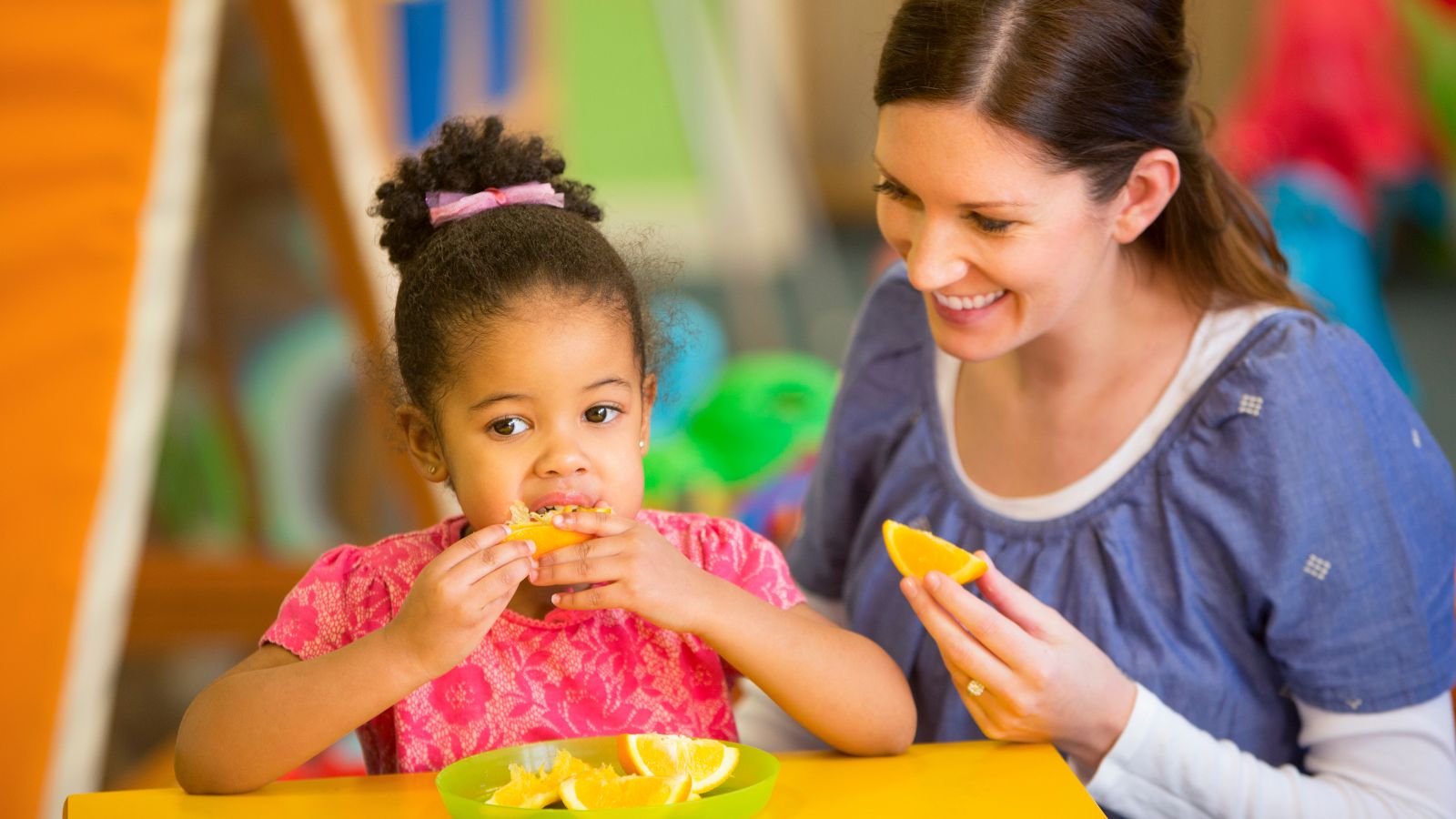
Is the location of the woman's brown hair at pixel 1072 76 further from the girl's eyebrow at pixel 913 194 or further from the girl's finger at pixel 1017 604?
the girl's finger at pixel 1017 604

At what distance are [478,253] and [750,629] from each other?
16.6 inches

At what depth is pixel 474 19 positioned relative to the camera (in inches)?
156

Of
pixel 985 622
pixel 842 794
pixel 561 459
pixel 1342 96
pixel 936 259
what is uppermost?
pixel 1342 96

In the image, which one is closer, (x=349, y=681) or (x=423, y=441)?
(x=349, y=681)

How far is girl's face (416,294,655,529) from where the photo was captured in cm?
134

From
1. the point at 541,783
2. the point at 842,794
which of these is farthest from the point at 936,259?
the point at 541,783

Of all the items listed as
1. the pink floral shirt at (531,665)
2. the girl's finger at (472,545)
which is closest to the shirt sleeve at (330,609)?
the pink floral shirt at (531,665)

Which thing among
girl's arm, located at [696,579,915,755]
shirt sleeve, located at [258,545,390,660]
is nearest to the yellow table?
girl's arm, located at [696,579,915,755]

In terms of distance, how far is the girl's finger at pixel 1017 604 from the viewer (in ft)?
4.48

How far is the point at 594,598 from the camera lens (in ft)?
4.15

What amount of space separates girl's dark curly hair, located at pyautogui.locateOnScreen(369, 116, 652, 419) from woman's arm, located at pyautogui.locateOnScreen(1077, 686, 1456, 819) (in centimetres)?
62

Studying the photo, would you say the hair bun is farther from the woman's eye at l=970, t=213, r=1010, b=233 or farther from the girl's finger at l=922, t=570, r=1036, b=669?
the girl's finger at l=922, t=570, r=1036, b=669

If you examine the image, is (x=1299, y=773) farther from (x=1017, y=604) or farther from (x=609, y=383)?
(x=609, y=383)

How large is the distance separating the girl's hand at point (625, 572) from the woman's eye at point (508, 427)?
13 centimetres
